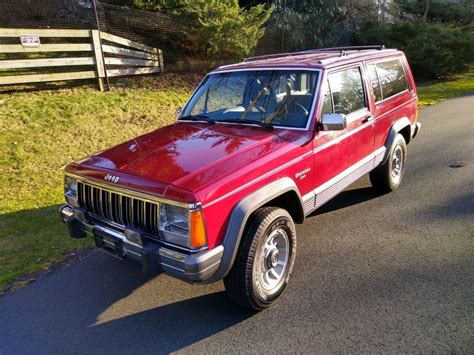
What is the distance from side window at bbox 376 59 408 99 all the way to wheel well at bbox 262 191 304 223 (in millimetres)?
2301

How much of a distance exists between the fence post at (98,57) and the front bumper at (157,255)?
22.6ft

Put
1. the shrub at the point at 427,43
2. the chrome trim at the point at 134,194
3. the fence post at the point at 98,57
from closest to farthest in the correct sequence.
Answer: the chrome trim at the point at 134,194, the fence post at the point at 98,57, the shrub at the point at 427,43

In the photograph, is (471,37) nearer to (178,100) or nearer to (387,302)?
(178,100)

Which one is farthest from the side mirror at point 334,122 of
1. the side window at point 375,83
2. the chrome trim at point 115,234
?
the chrome trim at point 115,234

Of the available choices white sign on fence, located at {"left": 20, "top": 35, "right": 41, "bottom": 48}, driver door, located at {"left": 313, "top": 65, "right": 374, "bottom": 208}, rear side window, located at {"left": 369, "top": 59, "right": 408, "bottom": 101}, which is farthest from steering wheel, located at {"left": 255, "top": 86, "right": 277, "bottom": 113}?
white sign on fence, located at {"left": 20, "top": 35, "right": 41, "bottom": 48}

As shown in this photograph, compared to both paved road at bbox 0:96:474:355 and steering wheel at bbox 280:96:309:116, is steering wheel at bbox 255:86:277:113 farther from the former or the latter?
paved road at bbox 0:96:474:355

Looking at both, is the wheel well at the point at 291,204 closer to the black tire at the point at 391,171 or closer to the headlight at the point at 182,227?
the headlight at the point at 182,227

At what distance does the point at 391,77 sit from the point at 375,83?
0.60 meters

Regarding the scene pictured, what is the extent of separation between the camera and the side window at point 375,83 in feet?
16.2

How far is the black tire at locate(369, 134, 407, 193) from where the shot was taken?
5.39 m

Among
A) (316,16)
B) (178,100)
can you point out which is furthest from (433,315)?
(316,16)

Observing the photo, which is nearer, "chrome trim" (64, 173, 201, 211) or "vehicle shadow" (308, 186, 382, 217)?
"chrome trim" (64, 173, 201, 211)

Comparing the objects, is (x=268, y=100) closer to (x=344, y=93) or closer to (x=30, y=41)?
(x=344, y=93)

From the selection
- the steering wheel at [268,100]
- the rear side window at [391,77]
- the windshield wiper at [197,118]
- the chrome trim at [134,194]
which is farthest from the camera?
the rear side window at [391,77]
